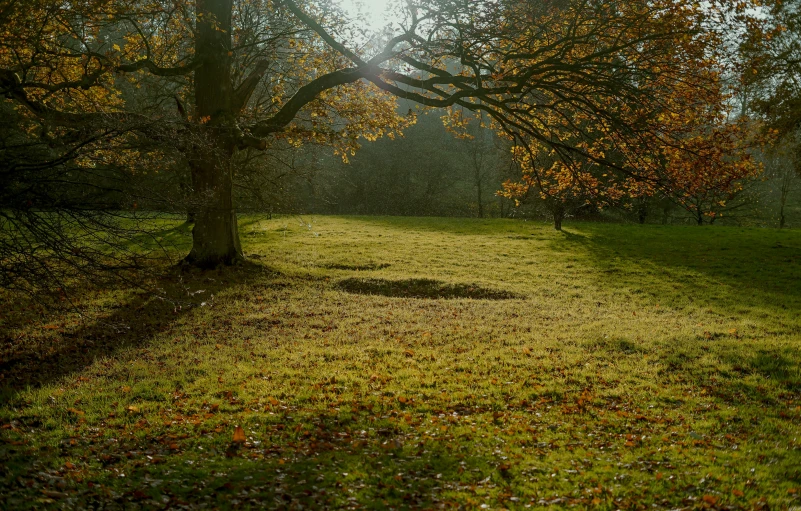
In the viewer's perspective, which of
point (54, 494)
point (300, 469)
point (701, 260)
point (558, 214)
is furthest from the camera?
point (558, 214)

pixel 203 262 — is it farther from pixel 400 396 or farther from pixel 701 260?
pixel 701 260

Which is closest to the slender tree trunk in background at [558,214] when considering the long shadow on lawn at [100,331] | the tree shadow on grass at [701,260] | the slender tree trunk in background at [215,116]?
the tree shadow on grass at [701,260]

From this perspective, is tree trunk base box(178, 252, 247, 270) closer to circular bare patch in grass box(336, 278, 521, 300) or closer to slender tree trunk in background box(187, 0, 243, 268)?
slender tree trunk in background box(187, 0, 243, 268)

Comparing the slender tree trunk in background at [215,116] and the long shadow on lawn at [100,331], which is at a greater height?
the slender tree trunk in background at [215,116]

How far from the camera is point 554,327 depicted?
14.4 metres

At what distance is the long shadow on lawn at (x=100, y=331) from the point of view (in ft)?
32.4

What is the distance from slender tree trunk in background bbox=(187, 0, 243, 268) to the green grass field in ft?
2.93

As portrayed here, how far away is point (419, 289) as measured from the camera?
19031 mm

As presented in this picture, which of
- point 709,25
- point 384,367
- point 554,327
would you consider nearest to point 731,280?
point 554,327

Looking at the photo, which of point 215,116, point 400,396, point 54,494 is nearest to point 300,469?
point 54,494

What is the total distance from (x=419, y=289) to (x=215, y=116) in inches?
326

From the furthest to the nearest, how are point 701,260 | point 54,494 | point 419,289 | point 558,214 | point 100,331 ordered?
point 558,214
point 701,260
point 419,289
point 100,331
point 54,494

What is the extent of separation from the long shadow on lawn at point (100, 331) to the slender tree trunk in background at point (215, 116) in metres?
0.84

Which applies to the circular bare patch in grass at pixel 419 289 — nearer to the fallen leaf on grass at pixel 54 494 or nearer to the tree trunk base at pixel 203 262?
the tree trunk base at pixel 203 262
